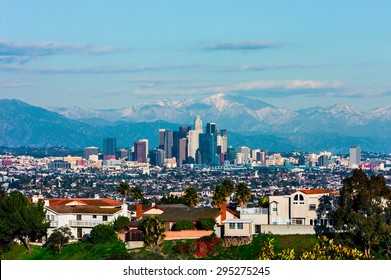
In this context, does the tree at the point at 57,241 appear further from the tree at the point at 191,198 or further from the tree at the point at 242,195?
the tree at the point at 191,198

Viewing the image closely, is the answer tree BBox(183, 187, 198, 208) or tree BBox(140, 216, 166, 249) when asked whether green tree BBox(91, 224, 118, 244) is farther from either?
tree BBox(183, 187, 198, 208)

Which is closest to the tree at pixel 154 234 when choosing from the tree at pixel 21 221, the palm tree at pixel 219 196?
the tree at pixel 21 221

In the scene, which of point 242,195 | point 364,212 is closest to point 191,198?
point 242,195

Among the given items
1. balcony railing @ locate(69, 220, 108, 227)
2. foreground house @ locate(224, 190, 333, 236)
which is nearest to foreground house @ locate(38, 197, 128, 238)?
balcony railing @ locate(69, 220, 108, 227)

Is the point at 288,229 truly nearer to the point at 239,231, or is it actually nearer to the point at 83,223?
the point at 239,231
